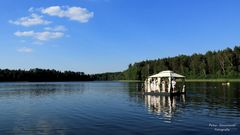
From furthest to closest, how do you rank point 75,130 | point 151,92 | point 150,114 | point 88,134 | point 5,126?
1. point 151,92
2. point 150,114
3. point 5,126
4. point 75,130
5. point 88,134

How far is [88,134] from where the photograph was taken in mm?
23781

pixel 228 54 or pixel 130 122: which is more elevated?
pixel 228 54

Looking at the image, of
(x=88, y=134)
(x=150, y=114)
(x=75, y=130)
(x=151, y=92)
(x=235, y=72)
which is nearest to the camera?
(x=88, y=134)

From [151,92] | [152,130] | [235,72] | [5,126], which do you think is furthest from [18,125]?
A: [235,72]

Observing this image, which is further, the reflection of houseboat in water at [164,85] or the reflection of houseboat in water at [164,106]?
the reflection of houseboat in water at [164,85]

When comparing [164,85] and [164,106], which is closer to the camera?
[164,106]

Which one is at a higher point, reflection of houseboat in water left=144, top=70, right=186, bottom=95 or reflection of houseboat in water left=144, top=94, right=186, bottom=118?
reflection of houseboat in water left=144, top=70, right=186, bottom=95

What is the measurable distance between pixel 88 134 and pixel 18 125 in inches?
289

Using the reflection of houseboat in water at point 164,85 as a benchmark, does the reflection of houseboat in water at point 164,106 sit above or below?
below

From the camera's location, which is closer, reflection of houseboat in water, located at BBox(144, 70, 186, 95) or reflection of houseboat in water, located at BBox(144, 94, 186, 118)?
reflection of houseboat in water, located at BBox(144, 94, 186, 118)

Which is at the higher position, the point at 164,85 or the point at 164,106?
the point at 164,85

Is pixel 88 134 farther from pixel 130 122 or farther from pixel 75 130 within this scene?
pixel 130 122

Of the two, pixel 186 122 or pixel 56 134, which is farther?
pixel 186 122

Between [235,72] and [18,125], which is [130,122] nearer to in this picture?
[18,125]
